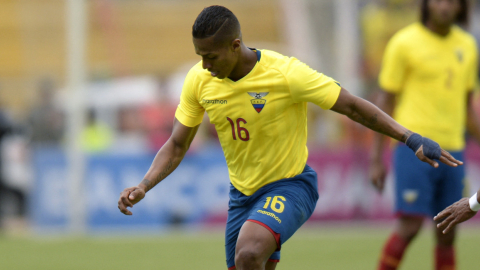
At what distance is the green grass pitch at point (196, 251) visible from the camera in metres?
7.93

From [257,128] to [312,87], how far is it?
1.48 feet

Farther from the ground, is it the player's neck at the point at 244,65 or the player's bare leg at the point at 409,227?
the player's neck at the point at 244,65

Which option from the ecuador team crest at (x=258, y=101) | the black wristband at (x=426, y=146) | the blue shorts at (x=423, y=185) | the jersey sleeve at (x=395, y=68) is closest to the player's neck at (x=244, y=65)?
the ecuador team crest at (x=258, y=101)

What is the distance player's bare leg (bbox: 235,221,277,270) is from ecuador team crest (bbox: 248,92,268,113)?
757 millimetres

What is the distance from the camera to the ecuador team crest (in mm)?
4410

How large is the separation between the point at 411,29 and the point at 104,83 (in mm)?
10537

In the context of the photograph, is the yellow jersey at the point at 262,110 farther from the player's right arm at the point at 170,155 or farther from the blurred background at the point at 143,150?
the blurred background at the point at 143,150

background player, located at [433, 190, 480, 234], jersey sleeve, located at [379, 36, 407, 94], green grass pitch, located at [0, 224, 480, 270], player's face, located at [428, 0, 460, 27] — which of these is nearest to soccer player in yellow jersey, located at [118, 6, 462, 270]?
background player, located at [433, 190, 480, 234]

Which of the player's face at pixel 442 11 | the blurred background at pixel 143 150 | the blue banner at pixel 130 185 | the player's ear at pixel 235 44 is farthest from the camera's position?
the blue banner at pixel 130 185

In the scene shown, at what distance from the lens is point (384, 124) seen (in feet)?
14.0

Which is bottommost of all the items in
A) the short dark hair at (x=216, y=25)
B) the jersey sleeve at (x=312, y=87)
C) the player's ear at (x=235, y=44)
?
the jersey sleeve at (x=312, y=87)

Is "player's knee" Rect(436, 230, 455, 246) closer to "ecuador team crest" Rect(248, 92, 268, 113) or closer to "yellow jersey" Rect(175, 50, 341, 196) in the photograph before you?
"yellow jersey" Rect(175, 50, 341, 196)

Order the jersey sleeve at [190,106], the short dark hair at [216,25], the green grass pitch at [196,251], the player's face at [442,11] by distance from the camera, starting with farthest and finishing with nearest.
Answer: the green grass pitch at [196,251]
the player's face at [442,11]
the jersey sleeve at [190,106]
the short dark hair at [216,25]

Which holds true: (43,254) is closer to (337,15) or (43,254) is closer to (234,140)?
(234,140)
